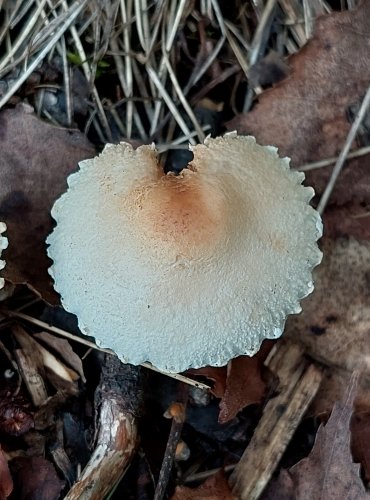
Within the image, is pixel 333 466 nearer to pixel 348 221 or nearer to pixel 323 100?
pixel 348 221

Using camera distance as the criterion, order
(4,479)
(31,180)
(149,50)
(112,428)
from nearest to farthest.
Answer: (4,479) < (112,428) < (31,180) < (149,50)

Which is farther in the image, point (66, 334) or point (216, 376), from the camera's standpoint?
point (66, 334)

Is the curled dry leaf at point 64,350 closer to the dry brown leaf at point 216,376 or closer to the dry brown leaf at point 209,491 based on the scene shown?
the dry brown leaf at point 216,376

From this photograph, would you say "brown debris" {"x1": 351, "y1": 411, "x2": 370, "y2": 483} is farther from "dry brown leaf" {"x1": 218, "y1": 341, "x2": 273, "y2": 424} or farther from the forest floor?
"dry brown leaf" {"x1": 218, "y1": 341, "x2": 273, "y2": 424}

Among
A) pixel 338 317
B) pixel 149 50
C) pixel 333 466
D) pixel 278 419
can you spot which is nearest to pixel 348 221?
pixel 338 317

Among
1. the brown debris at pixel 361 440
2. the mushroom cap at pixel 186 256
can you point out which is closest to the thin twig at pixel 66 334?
the mushroom cap at pixel 186 256

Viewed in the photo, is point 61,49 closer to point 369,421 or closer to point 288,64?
point 288,64

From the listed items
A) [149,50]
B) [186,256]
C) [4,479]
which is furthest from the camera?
[149,50]
